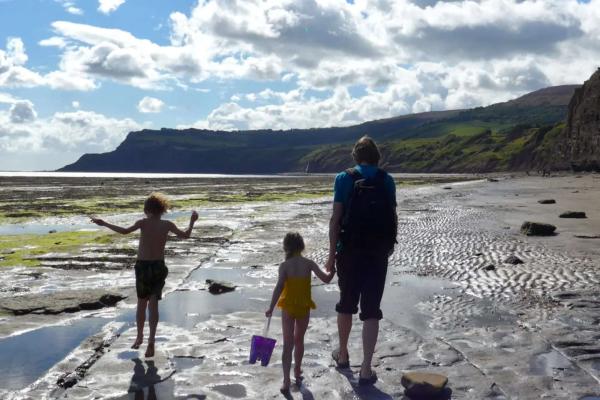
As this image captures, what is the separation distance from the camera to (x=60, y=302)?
999cm

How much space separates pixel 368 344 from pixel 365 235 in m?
1.24

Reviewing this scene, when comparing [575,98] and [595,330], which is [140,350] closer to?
[595,330]

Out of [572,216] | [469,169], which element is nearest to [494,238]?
[572,216]

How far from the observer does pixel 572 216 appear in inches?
937

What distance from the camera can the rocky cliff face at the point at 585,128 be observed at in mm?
79812

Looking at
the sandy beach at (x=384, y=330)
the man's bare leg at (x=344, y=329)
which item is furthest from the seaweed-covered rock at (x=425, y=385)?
the man's bare leg at (x=344, y=329)

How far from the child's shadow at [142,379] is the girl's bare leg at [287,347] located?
138cm

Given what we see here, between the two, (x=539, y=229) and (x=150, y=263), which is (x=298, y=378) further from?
(x=539, y=229)

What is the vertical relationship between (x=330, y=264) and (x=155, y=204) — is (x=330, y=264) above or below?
below

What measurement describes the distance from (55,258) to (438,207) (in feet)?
76.9

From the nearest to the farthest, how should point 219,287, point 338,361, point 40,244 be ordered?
point 338,361
point 219,287
point 40,244

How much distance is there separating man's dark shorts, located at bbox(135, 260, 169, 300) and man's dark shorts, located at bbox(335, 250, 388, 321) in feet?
8.29

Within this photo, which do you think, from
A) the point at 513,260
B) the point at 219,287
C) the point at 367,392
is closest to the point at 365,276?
the point at 367,392

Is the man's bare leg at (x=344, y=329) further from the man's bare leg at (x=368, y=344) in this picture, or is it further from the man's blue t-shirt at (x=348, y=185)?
the man's blue t-shirt at (x=348, y=185)
